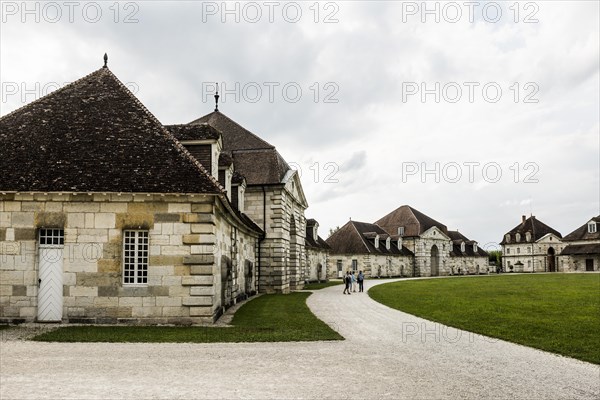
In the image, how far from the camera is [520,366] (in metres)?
9.10

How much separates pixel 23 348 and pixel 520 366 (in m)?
9.02

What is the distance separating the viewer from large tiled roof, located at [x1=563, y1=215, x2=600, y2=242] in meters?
71.3

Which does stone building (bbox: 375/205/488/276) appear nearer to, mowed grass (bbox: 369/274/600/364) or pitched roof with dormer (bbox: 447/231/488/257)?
pitched roof with dormer (bbox: 447/231/488/257)

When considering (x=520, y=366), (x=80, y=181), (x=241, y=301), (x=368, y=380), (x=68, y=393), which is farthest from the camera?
(x=241, y=301)

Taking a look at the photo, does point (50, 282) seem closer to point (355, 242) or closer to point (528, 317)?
point (528, 317)

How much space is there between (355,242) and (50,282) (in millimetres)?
43435

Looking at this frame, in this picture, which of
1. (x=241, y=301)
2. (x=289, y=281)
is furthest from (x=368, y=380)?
(x=289, y=281)

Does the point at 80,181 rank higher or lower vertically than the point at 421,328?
higher

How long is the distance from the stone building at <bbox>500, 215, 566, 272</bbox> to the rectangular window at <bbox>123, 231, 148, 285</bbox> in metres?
75.8

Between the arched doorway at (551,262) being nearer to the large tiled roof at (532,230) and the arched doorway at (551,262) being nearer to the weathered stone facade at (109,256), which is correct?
the large tiled roof at (532,230)

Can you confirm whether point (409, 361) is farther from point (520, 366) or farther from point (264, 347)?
point (264, 347)

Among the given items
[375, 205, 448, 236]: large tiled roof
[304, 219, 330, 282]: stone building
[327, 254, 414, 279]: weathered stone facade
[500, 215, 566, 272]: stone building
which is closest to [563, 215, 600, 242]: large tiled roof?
[500, 215, 566, 272]: stone building

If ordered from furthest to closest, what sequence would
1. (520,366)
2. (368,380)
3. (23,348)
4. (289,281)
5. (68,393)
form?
(289,281) < (23,348) < (520,366) < (368,380) < (68,393)

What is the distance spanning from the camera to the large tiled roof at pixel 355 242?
180ft
